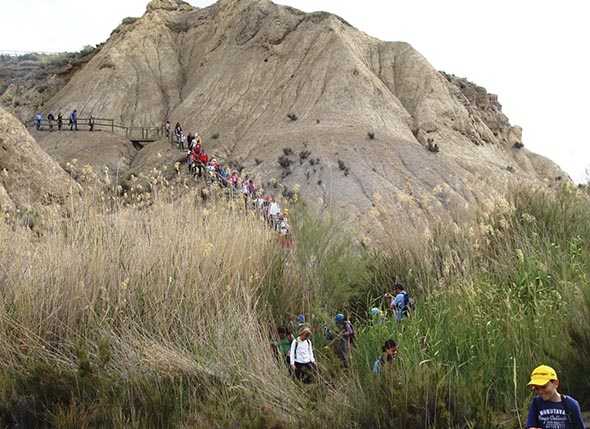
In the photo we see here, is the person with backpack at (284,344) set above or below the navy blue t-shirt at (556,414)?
below

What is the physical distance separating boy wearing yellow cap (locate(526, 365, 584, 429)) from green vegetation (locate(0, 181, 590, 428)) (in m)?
0.35

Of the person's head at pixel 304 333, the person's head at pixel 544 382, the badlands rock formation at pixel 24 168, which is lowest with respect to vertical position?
the person's head at pixel 304 333

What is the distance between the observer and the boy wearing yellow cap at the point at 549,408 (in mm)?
5113

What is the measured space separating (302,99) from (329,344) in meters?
34.9

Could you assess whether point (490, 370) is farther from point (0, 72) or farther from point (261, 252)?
point (0, 72)

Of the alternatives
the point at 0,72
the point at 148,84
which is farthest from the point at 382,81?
the point at 0,72

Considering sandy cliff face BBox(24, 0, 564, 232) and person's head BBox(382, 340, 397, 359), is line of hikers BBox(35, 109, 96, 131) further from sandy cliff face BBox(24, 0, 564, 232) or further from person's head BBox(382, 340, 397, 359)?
person's head BBox(382, 340, 397, 359)

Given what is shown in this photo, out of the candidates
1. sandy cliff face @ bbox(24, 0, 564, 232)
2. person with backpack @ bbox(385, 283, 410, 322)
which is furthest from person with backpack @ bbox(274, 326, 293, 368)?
sandy cliff face @ bbox(24, 0, 564, 232)

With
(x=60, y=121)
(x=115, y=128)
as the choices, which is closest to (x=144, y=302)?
(x=60, y=121)

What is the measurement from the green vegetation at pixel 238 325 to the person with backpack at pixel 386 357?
88 mm

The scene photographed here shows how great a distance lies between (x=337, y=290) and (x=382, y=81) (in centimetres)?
3694

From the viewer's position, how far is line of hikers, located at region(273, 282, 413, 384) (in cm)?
711

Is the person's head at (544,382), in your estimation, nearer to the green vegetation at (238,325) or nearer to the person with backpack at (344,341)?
the green vegetation at (238,325)

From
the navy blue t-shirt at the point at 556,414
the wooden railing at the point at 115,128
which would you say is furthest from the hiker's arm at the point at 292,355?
the wooden railing at the point at 115,128
